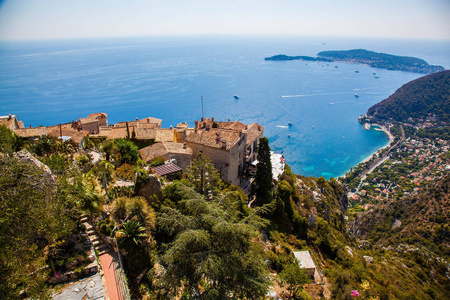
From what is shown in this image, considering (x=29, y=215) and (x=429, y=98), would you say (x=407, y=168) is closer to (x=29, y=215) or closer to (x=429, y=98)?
(x=429, y=98)

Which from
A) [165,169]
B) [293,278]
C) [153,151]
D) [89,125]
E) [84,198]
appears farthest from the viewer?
[89,125]

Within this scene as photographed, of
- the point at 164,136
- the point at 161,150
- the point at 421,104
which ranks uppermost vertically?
the point at 164,136

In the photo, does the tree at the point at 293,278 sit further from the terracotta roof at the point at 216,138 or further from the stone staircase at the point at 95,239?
the terracotta roof at the point at 216,138

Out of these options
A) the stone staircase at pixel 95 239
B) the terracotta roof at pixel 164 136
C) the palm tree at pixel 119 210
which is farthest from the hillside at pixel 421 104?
the stone staircase at pixel 95 239

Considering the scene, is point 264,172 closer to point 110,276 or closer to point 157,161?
point 157,161

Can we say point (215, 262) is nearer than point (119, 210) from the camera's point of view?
Yes

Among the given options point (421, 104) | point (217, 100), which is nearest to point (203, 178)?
point (217, 100)
